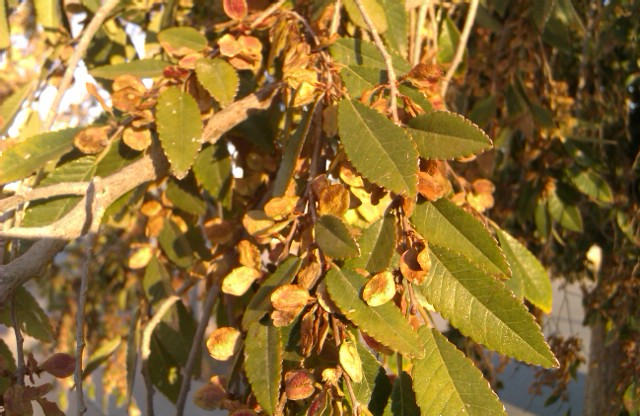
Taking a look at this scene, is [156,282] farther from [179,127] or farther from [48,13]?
[48,13]

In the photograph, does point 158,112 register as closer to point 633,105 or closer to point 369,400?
point 369,400

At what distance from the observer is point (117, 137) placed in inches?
22.9

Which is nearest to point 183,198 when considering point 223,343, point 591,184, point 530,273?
point 223,343

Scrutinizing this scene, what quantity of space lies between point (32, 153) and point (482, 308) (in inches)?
16.5

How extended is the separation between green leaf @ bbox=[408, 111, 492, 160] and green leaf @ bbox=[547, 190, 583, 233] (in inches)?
26.2

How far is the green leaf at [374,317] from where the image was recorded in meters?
0.37

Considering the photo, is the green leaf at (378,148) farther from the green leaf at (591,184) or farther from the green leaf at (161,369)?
the green leaf at (591,184)

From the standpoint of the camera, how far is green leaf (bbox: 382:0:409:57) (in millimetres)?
667

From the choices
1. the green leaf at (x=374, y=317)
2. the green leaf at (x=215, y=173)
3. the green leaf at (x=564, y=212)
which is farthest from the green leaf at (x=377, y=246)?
Answer: the green leaf at (x=564, y=212)

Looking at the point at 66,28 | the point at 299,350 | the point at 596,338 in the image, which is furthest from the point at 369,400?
the point at 596,338

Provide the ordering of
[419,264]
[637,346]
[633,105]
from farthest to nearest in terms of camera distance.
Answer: [633,105] < [637,346] < [419,264]

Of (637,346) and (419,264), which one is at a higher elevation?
(419,264)

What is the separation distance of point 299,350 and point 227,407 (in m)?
0.09

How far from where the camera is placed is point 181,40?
62 centimetres
